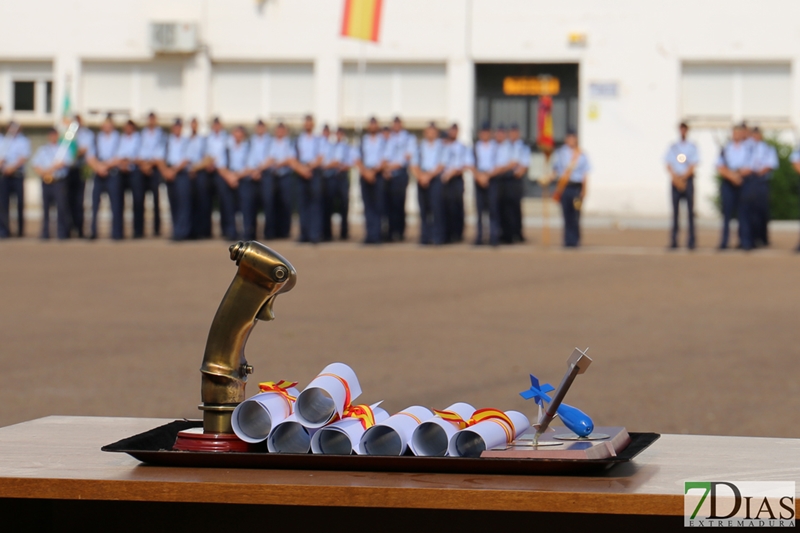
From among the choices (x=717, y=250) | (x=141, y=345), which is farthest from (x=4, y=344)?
(x=717, y=250)

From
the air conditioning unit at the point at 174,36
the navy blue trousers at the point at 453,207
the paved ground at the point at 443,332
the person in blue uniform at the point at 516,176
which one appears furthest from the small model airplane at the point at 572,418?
the air conditioning unit at the point at 174,36

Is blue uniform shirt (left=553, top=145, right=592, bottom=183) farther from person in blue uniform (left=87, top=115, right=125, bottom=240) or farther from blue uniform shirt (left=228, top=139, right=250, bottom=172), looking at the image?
person in blue uniform (left=87, top=115, right=125, bottom=240)

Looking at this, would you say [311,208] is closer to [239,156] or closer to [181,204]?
[239,156]

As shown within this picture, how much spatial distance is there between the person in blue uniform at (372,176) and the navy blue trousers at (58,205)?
17.9ft

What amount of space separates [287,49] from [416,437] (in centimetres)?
3115

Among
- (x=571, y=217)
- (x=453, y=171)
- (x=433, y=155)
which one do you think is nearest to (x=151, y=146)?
(x=433, y=155)

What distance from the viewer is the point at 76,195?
2492 cm

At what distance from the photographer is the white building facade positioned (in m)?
31.7

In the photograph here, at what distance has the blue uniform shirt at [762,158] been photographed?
72.5 feet

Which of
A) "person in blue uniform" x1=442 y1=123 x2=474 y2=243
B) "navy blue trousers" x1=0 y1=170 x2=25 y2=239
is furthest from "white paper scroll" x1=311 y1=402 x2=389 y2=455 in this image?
"navy blue trousers" x1=0 y1=170 x2=25 y2=239

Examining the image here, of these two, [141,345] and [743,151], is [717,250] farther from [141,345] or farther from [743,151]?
[141,345]

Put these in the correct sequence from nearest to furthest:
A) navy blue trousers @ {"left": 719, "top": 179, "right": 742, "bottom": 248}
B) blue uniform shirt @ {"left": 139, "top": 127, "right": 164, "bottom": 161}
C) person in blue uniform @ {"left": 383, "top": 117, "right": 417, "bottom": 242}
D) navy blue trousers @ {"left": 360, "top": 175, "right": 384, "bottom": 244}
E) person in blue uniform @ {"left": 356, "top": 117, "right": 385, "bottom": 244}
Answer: navy blue trousers @ {"left": 719, "top": 179, "right": 742, "bottom": 248} → navy blue trousers @ {"left": 360, "top": 175, "right": 384, "bottom": 244} → person in blue uniform @ {"left": 356, "top": 117, "right": 385, "bottom": 244} → person in blue uniform @ {"left": 383, "top": 117, "right": 417, "bottom": 242} → blue uniform shirt @ {"left": 139, "top": 127, "right": 164, "bottom": 161}

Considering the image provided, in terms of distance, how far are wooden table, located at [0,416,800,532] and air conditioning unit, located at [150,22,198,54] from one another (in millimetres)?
30639

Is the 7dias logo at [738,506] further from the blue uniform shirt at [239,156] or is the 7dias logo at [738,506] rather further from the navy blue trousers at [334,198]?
the blue uniform shirt at [239,156]
